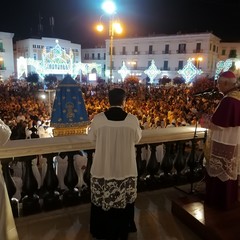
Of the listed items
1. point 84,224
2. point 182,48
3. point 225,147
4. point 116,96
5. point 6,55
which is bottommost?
point 84,224

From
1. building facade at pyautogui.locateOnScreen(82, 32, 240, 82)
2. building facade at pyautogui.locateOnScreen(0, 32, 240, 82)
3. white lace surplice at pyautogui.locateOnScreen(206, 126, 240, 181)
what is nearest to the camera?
white lace surplice at pyautogui.locateOnScreen(206, 126, 240, 181)

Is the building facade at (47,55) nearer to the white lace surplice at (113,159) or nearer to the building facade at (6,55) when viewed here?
the building facade at (6,55)

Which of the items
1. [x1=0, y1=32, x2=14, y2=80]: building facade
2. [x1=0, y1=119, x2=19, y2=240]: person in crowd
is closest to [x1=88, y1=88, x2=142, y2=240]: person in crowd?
[x1=0, y1=119, x2=19, y2=240]: person in crowd

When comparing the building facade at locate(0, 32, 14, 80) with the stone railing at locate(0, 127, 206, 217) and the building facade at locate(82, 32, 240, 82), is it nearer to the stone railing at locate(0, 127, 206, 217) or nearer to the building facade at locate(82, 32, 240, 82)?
the building facade at locate(82, 32, 240, 82)

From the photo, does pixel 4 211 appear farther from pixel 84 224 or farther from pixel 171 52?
pixel 171 52

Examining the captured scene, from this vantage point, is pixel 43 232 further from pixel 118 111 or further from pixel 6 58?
pixel 6 58

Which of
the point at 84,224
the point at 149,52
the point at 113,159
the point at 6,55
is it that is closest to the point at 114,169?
the point at 113,159

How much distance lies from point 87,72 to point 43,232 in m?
35.1

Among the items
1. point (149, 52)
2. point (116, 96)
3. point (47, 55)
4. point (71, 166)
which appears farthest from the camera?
point (149, 52)

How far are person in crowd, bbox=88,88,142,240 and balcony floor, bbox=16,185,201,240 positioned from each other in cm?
22

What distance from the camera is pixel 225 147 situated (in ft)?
9.53

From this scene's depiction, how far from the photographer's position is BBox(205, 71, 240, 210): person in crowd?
280 cm

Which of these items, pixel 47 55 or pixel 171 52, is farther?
pixel 171 52

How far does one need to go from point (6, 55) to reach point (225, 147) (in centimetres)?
4160
